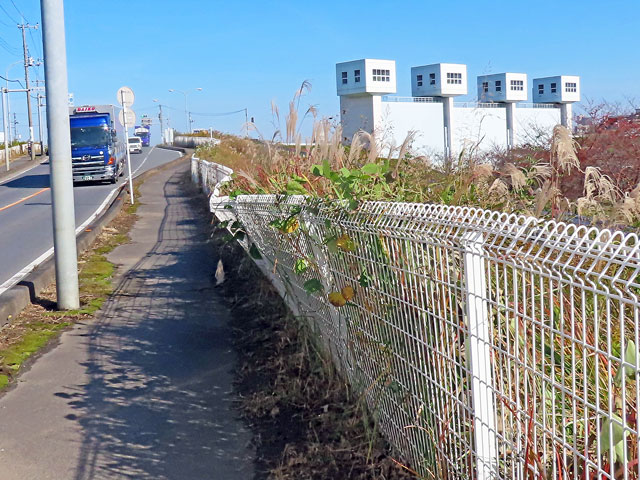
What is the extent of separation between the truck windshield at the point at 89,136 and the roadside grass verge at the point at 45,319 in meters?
21.4

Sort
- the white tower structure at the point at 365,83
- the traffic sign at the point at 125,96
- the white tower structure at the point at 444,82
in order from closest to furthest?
the traffic sign at the point at 125,96 < the white tower structure at the point at 365,83 < the white tower structure at the point at 444,82

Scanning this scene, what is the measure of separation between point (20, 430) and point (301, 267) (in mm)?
2226

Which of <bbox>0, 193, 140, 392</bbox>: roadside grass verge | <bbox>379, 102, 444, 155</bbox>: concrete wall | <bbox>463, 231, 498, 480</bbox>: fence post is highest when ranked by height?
<bbox>379, 102, 444, 155</bbox>: concrete wall

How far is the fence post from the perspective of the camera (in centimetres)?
266

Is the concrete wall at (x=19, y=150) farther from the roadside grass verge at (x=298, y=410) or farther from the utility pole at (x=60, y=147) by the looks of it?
the roadside grass verge at (x=298, y=410)

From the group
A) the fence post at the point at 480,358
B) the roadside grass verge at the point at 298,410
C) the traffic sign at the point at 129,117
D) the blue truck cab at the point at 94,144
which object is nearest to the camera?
the fence post at the point at 480,358

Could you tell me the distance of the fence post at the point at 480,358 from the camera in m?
2.66

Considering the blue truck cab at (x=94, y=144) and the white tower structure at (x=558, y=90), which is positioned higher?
the white tower structure at (x=558, y=90)

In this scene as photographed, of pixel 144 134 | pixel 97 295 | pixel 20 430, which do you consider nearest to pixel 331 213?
pixel 20 430

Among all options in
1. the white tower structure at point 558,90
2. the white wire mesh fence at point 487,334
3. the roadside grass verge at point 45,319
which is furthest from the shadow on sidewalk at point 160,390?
the white tower structure at point 558,90

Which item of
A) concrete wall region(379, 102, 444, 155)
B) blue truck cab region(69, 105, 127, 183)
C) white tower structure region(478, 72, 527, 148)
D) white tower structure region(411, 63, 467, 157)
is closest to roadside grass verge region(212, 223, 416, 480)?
blue truck cab region(69, 105, 127, 183)

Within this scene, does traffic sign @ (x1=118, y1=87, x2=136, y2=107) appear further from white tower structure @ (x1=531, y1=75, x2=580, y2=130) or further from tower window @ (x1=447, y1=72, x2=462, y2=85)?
white tower structure @ (x1=531, y1=75, x2=580, y2=130)

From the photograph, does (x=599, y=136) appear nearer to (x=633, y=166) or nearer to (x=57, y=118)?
(x=633, y=166)

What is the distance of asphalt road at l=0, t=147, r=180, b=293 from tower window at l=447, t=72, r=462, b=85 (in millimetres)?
45703
